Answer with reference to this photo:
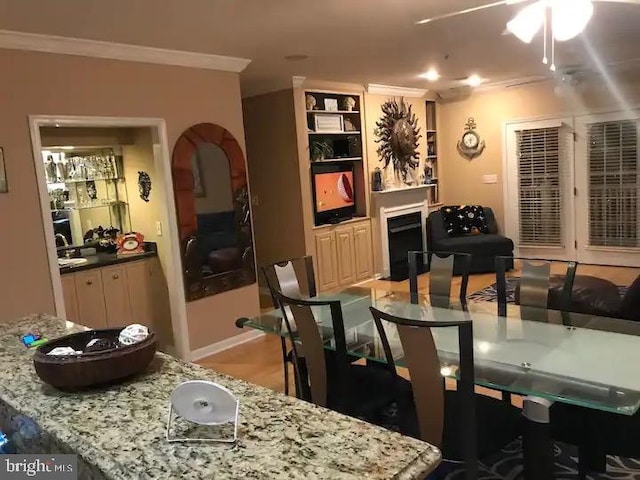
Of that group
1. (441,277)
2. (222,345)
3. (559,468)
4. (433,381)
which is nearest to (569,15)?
(441,277)

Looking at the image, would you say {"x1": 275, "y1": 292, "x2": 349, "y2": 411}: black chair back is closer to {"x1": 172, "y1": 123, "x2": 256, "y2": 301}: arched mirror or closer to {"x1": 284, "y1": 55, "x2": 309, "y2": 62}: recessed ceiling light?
{"x1": 172, "y1": 123, "x2": 256, "y2": 301}: arched mirror

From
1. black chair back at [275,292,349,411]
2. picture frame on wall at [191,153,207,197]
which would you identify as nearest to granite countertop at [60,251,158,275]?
picture frame on wall at [191,153,207,197]

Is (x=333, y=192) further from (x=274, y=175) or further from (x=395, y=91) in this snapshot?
(x=395, y=91)

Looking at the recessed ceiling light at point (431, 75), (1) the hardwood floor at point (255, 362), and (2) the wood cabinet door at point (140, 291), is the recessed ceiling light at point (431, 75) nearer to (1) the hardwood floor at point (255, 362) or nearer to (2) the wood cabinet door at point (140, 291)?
(1) the hardwood floor at point (255, 362)

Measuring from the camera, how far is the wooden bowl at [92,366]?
137cm

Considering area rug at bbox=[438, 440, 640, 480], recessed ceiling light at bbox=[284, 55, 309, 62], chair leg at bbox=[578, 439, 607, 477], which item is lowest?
area rug at bbox=[438, 440, 640, 480]

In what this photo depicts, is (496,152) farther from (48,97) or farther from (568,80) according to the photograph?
(48,97)

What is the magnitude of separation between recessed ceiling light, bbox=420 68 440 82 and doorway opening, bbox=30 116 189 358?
311 cm

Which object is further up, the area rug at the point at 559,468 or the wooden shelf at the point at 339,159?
the wooden shelf at the point at 339,159

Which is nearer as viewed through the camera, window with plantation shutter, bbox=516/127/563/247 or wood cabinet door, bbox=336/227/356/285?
wood cabinet door, bbox=336/227/356/285

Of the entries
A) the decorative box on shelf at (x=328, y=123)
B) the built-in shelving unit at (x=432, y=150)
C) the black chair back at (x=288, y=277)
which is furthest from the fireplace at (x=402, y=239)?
the black chair back at (x=288, y=277)

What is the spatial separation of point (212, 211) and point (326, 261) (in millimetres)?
2048

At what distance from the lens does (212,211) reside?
473 cm

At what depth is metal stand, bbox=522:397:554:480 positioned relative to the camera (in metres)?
2.01
